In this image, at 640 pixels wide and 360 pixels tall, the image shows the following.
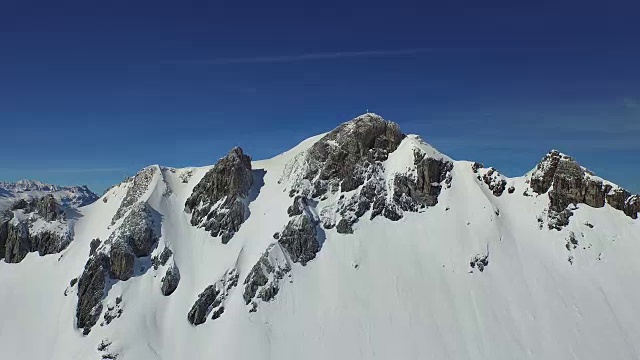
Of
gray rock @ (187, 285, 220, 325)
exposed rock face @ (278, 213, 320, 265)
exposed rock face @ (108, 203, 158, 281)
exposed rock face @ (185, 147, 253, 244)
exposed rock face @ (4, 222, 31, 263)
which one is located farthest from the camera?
exposed rock face @ (4, 222, 31, 263)

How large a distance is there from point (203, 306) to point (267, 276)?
47.7 ft

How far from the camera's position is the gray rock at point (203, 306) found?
9769cm

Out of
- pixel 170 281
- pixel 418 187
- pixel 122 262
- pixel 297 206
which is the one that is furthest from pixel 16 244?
pixel 418 187

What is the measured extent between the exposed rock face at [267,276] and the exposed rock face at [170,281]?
55.8ft

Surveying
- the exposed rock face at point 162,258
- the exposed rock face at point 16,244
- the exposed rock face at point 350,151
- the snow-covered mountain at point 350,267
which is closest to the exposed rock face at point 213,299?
the snow-covered mountain at point 350,267

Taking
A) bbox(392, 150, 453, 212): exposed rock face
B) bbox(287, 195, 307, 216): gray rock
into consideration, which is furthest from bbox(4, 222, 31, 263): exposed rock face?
bbox(392, 150, 453, 212): exposed rock face

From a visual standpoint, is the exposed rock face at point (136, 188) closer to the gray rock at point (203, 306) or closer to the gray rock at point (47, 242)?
the gray rock at point (47, 242)

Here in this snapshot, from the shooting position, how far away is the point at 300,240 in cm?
10644

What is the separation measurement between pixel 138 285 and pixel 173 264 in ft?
28.2

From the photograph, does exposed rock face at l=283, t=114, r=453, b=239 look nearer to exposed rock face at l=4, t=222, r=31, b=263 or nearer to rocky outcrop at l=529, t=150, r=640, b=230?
rocky outcrop at l=529, t=150, r=640, b=230

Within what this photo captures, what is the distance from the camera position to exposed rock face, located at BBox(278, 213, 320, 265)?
4161 inches

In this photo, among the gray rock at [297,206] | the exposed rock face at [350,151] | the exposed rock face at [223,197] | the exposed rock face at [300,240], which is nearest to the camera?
the exposed rock face at [300,240]

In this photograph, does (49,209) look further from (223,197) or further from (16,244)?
(223,197)

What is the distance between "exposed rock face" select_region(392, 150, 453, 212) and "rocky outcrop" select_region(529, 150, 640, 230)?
2630 cm
